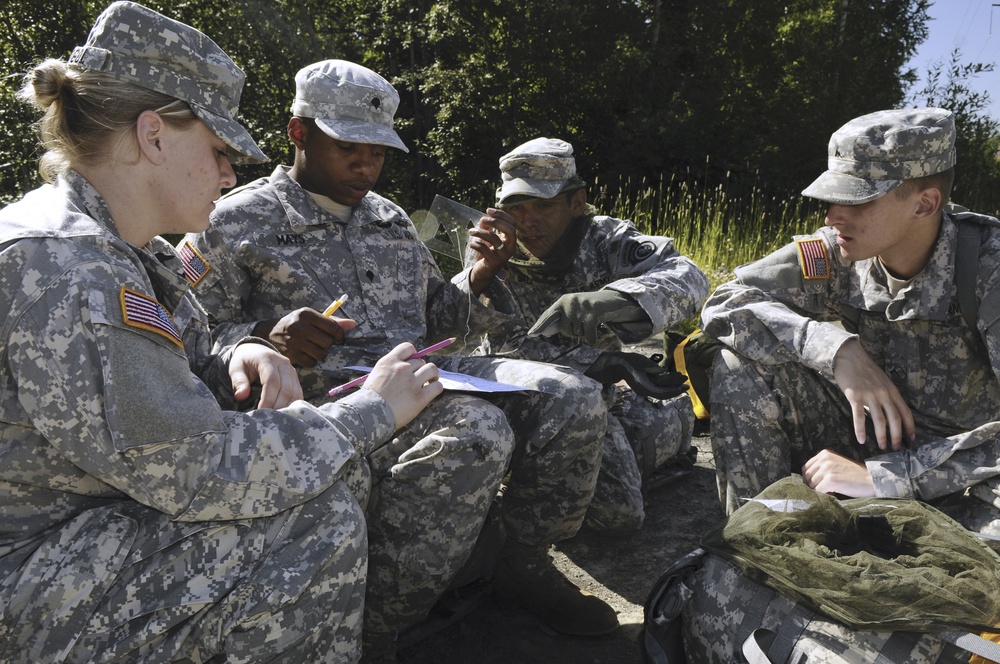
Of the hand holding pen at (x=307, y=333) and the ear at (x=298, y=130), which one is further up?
the ear at (x=298, y=130)

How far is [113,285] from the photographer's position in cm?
175

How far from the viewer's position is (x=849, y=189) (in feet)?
9.72

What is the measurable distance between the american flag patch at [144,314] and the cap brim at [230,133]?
17.6 inches

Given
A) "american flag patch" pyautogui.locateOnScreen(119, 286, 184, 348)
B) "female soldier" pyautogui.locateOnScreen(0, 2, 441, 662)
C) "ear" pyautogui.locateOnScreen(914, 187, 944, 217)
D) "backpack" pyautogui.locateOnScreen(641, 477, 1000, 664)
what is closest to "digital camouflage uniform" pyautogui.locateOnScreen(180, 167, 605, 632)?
"female soldier" pyautogui.locateOnScreen(0, 2, 441, 662)

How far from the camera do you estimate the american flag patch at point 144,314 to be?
1.74 meters

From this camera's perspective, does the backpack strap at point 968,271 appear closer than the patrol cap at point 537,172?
Yes

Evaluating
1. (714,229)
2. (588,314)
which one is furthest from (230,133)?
(714,229)

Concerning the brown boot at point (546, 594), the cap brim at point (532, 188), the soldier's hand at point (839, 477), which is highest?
the cap brim at point (532, 188)

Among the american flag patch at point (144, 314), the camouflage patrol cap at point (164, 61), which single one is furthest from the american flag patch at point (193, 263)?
the american flag patch at point (144, 314)

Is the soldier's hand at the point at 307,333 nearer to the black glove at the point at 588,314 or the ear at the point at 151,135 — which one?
the ear at the point at 151,135

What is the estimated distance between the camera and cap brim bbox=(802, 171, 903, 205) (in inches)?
115

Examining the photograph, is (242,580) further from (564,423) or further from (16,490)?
(564,423)

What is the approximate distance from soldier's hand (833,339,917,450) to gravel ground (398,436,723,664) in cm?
99

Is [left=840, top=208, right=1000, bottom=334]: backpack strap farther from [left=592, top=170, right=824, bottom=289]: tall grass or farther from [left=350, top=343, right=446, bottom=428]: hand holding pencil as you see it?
[left=592, top=170, right=824, bottom=289]: tall grass
